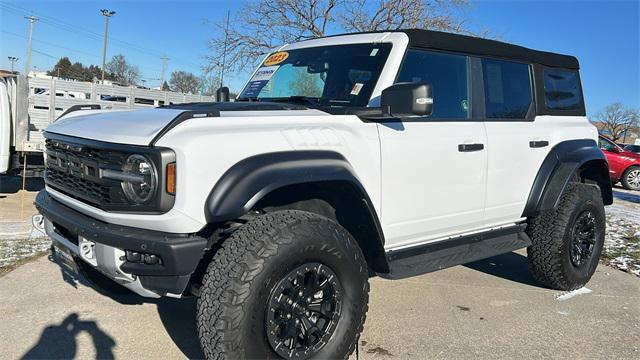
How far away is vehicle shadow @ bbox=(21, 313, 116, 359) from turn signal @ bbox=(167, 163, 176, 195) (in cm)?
136

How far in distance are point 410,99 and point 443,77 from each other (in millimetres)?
973

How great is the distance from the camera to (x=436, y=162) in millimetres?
3486

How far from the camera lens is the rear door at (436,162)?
129 inches

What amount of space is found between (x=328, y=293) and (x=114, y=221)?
1199 millimetres

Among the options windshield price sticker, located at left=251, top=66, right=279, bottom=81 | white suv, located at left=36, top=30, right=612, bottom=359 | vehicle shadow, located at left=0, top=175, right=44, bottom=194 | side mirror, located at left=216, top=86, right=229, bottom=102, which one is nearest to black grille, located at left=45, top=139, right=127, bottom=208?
white suv, located at left=36, top=30, right=612, bottom=359

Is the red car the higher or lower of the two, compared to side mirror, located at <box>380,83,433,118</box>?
lower

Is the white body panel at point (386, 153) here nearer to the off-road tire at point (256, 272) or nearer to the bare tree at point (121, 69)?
the off-road tire at point (256, 272)

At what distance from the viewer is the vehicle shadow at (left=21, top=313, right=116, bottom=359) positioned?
3.14 metres

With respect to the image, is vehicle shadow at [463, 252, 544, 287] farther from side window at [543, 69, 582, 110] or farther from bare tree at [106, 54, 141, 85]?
bare tree at [106, 54, 141, 85]

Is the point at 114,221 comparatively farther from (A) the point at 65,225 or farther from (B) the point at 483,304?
(B) the point at 483,304

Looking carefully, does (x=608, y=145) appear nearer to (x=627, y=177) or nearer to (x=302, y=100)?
(x=627, y=177)

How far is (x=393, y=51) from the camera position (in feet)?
11.6

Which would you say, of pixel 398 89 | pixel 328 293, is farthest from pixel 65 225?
pixel 398 89

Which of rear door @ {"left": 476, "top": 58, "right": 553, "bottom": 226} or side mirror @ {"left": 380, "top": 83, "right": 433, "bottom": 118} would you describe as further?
rear door @ {"left": 476, "top": 58, "right": 553, "bottom": 226}
